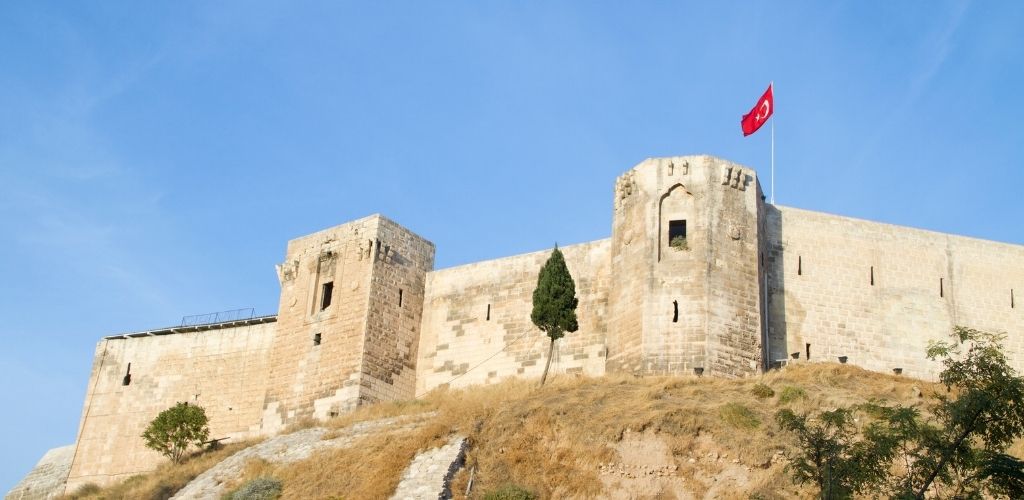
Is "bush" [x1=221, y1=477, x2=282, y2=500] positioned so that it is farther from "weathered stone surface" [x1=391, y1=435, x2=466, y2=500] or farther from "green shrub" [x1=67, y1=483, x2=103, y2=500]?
"green shrub" [x1=67, y1=483, x2=103, y2=500]

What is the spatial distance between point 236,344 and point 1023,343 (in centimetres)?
2077

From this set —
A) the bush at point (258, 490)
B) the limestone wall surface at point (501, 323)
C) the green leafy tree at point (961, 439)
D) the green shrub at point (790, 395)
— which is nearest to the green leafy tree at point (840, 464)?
the green leafy tree at point (961, 439)

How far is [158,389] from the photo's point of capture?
36906mm

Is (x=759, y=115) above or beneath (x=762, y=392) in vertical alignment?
above

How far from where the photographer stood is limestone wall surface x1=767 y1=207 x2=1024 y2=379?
97.3ft

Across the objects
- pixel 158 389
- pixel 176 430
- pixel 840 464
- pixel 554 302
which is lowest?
pixel 840 464

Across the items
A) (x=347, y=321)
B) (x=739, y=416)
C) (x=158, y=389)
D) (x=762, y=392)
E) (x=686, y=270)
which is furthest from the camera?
(x=158, y=389)

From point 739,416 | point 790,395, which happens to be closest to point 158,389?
point 739,416

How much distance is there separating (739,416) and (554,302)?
21.5 ft

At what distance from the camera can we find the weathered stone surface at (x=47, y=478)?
121ft

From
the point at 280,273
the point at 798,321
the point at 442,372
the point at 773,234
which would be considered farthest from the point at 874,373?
the point at 280,273

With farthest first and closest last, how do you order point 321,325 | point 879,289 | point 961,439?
point 321,325 → point 879,289 → point 961,439

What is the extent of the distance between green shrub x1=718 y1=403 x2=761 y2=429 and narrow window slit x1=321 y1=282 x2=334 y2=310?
12893 millimetres

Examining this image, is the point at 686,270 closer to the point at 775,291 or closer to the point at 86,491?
the point at 775,291
